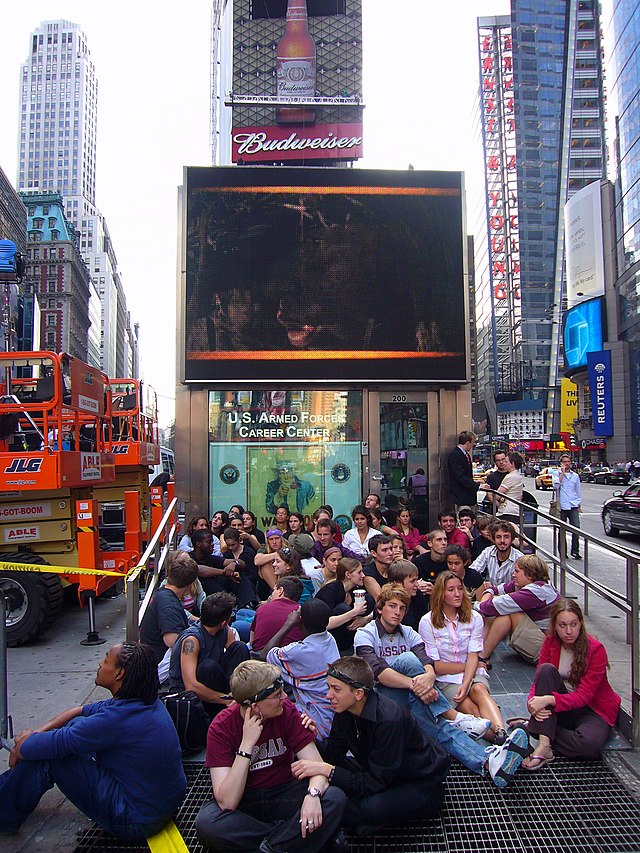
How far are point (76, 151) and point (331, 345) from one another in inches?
6828

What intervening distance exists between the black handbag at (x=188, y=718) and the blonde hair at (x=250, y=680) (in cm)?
121

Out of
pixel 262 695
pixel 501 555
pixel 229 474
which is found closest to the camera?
pixel 262 695

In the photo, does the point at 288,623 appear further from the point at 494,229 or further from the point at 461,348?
the point at 494,229

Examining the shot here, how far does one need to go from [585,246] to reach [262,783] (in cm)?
7099

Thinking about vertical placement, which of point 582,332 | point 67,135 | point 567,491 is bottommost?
point 567,491

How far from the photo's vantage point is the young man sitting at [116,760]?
3.38 m

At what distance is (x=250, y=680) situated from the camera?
3283mm

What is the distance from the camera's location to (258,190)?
9828 mm

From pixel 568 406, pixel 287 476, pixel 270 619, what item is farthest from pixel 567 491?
pixel 568 406

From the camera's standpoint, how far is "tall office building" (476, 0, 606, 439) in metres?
94.1

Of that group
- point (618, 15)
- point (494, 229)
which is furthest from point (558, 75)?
point (618, 15)

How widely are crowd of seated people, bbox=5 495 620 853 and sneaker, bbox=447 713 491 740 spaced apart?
1 centimetres

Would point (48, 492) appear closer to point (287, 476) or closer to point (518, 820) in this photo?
point (287, 476)

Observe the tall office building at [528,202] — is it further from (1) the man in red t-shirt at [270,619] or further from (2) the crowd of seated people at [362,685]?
(1) the man in red t-shirt at [270,619]
